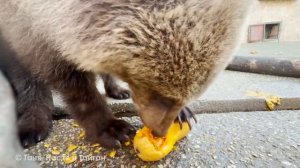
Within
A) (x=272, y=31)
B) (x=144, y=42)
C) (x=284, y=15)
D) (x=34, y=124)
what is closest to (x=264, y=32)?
(x=272, y=31)

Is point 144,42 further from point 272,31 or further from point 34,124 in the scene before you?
point 272,31

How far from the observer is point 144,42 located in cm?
101

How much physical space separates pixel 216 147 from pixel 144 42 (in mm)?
626

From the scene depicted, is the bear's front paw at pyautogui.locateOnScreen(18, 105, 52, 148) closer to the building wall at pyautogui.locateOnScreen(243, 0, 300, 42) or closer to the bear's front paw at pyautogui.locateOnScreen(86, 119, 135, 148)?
the bear's front paw at pyautogui.locateOnScreen(86, 119, 135, 148)

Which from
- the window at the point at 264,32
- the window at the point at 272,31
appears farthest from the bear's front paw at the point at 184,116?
the window at the point at 272,31

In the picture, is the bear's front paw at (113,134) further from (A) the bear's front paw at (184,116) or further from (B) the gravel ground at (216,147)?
(A) the bear's front paw at (184,116)

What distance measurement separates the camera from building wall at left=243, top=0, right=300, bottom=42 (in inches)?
243

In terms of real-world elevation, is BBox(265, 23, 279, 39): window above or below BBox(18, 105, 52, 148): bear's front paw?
below

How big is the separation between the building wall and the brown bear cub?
5.29 meters

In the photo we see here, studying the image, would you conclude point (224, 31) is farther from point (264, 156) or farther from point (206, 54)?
point (264, 156)

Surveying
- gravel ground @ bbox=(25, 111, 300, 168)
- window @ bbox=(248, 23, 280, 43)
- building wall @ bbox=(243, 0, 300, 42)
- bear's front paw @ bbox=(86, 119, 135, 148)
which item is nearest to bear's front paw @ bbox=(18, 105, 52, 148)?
gravel ground @ bbox=(25, 111, 300, 168)

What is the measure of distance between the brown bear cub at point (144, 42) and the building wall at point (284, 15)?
17.4ft

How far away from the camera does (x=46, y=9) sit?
3.96 feet

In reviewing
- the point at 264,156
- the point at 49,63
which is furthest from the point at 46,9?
the point at 264,156
